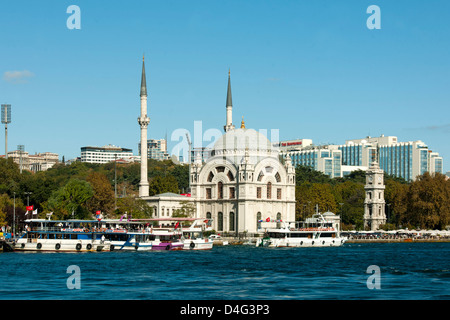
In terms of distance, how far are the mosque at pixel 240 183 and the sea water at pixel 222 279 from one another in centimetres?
4412

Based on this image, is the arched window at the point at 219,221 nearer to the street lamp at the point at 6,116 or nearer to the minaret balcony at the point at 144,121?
the minaret balcony at the point at 144,121

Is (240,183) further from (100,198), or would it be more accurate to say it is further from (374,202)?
(374,202)

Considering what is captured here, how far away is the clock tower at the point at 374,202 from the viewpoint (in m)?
129

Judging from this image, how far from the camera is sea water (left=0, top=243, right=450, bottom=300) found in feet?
117

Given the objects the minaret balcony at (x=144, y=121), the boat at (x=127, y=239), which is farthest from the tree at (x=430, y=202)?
the boat at (x=127, y=239)

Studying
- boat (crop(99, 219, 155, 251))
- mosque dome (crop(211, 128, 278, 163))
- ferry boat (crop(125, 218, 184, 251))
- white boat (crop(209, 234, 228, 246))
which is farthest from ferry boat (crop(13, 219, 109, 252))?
mosque dome (crop(211, 128, 278, 163))

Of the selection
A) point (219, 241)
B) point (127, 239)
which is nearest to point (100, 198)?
point (219, 241)

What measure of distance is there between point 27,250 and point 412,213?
221ft

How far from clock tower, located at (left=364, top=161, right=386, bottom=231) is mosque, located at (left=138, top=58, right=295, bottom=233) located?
76.3ft

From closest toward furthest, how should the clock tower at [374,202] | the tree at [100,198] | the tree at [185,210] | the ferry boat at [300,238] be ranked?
the ferry boat at [300,238]
the tree at [100,198]
the tree at [185,210]
the clock tower at [374,202]

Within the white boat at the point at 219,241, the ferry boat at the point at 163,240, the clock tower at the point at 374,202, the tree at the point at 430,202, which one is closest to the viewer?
the ferry boat at the point at 163,240

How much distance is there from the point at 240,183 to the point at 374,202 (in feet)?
109
